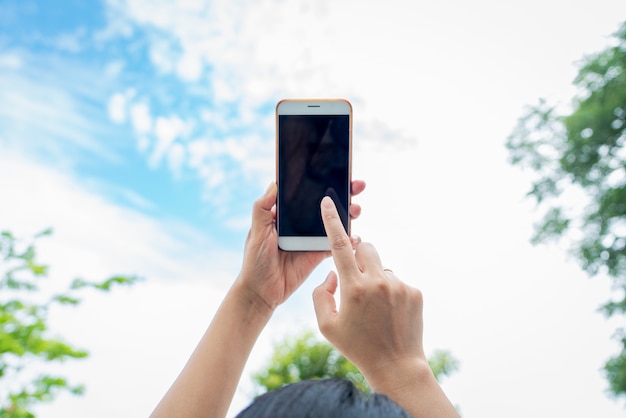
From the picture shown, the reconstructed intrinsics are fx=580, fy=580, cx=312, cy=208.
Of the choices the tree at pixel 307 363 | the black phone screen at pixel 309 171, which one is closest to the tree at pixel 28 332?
the tree at pixel 307 363

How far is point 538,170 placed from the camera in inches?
132

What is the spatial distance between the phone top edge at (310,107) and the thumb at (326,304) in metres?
0.34

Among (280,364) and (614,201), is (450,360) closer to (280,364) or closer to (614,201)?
(280,364)

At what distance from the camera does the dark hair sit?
274mm

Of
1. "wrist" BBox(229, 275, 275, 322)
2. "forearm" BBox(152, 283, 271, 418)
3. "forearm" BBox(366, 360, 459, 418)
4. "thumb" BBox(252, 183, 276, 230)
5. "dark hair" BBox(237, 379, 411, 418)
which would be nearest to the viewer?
"dark hair" BBox(237, 379, 411, 418)

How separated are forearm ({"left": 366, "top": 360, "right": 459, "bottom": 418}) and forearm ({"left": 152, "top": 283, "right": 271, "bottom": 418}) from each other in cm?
16

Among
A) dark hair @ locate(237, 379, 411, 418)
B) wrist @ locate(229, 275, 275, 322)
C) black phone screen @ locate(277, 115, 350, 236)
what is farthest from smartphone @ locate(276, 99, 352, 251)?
dark hair @ locate(237, 379, 411, 418)

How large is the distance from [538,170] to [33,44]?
11.6 ft

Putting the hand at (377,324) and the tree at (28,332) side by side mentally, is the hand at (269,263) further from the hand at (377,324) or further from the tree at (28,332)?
the tree at (28,332)

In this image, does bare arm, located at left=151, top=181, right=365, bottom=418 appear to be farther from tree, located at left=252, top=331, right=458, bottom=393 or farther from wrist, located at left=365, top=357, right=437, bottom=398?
tree, located at left=252, top=331, right=458, bottom=393

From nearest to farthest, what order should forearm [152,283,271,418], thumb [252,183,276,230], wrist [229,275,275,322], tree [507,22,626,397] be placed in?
forearm [152,283,271,418] < wrist [229,275,275,322] < thumb [252,183,276,230] < tree [507,22,626,397]

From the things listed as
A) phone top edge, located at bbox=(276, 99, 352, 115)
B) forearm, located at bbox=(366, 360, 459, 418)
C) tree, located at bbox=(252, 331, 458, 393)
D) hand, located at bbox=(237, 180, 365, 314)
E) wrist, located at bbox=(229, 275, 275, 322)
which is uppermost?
tree, located at bbox=(252, 331, 458, 393)

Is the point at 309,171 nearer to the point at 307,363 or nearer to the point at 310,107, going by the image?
the point at 310,107

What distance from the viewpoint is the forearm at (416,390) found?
1.36 feet
